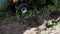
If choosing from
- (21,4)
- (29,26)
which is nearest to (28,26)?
(29,26)

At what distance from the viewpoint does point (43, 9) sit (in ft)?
29.0

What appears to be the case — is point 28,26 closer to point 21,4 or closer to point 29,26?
point 29,26

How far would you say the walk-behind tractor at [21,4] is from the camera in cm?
834

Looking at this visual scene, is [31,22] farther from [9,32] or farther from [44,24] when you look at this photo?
[9,32]

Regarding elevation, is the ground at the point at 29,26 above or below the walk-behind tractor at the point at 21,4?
below

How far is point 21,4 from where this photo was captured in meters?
8.29

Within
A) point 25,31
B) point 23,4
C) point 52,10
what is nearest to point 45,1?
point 52,10

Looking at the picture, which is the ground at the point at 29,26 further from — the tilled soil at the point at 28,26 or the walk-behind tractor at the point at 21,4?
the walk-behind tractor at the point at 21,4

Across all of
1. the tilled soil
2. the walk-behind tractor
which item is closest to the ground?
the tilled soil

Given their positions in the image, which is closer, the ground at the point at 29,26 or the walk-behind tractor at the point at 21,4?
the ground at the point at 29,26

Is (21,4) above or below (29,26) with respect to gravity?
above

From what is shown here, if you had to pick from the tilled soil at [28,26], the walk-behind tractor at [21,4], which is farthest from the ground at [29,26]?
the walk-behind tractor at [21,4]

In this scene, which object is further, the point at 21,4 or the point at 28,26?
the point at 21,4

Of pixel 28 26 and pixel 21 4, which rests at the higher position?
pixel 21 4
